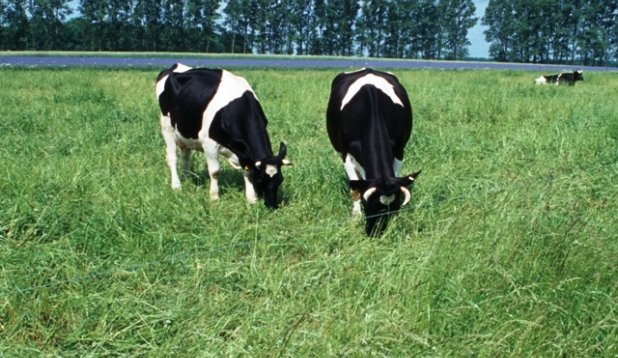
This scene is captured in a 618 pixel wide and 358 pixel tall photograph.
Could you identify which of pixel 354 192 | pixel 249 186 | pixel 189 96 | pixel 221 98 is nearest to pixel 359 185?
pixel 354 192

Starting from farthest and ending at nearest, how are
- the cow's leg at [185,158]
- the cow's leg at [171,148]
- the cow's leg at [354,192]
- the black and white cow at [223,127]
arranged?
the cow's leg at [185,158]
the cow's leg at [171,148]
the black and white cow at [223,127]
the cow's leg at [354,192]

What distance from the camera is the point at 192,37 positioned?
69.0 m

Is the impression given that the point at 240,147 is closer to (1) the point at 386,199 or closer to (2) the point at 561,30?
(1) the point at 386,199

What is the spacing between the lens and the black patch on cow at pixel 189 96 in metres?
6.06

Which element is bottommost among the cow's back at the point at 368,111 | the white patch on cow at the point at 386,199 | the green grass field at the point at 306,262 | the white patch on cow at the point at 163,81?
the green grass field at the point at 306,262

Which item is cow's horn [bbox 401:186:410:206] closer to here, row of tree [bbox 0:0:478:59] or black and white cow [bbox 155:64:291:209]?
black and white cow [bbox 155:64:291:209]

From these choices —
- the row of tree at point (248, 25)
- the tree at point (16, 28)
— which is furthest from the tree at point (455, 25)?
the tree at point (16, 28)

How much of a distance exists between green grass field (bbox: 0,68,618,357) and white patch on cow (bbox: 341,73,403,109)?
91 cm

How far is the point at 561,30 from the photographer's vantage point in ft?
235

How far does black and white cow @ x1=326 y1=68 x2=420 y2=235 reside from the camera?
446 centimetres

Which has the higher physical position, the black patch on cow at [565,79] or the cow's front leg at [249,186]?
the black patch on cow at [565,79]

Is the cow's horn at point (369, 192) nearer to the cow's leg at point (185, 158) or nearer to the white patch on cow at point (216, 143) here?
the white patch on cow at point (216, 143)

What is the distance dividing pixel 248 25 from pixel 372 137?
254 ft

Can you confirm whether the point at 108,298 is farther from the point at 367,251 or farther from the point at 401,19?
the point at 401,19
